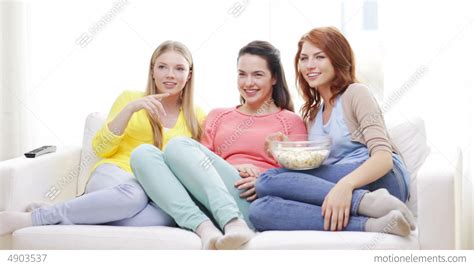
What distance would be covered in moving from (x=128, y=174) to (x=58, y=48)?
3.53 feet

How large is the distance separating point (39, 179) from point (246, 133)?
0.70m

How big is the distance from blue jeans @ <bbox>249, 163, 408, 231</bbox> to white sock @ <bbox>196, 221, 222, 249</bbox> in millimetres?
134

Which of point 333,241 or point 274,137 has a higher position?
point 274,137

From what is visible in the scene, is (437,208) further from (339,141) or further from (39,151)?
(39,151)

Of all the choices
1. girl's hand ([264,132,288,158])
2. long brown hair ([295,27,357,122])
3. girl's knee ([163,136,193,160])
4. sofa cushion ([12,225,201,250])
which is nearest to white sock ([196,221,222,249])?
sofa cushion ([12,225,201,250])

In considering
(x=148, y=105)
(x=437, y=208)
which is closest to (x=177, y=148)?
(x=148, y=105)

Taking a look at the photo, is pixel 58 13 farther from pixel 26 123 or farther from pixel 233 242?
pixel 233 242

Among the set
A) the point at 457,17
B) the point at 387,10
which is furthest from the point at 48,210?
the point at 457,17

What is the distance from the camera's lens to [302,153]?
6.68 ft

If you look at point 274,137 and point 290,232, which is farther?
point 274,137

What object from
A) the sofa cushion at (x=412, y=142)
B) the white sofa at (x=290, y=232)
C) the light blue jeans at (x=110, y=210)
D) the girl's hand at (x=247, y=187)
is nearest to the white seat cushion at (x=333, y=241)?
the white sofa at (x=290, y=232)

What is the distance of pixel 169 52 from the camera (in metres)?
2.38

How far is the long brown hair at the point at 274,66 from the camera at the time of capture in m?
2.34

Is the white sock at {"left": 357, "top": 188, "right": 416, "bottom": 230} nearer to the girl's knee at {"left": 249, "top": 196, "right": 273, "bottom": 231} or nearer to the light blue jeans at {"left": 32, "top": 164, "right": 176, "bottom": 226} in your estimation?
the girl's knee at {"left": 249, "top": 196, "right": 273, "bottom": 231}
